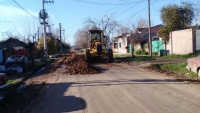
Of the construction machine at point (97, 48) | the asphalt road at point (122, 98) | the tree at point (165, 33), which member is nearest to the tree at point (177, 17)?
the tree at point (165, 33)

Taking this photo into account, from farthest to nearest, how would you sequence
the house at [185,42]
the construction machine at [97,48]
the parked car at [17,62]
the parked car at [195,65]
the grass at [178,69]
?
the house at [185,42] → the construction machine at [97,48] → the parked car at [17,62] → the grass at [178,69] → the parked car at [195,65]

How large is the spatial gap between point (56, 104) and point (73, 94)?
62.0 inches

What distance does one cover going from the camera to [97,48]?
24719mm

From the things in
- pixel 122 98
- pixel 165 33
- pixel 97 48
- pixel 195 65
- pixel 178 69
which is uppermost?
pixel 165 33

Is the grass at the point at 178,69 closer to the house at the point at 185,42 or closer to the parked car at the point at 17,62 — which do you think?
the house at the point at 185,42

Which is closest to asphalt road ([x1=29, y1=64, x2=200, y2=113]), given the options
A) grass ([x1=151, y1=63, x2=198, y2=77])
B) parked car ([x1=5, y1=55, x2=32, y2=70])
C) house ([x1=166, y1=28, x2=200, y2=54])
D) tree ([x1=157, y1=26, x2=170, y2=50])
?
grass ([x1=151, y1=63, x2=198, y2=77])

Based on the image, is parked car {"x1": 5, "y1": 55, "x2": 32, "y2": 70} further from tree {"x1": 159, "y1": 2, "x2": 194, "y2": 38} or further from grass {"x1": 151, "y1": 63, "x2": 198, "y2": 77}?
tree {"x1": 159, "y1": 2, "x2": 194, "y2": 38}

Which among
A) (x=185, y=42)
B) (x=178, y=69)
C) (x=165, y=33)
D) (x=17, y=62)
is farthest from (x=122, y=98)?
(x=165, y=33)

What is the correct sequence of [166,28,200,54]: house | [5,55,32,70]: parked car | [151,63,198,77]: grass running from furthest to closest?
[166,28,200,54]: house, [5,55,32,70]: parked car, [151,63,198,77]: grass

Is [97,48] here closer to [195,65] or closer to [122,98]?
[195,65]

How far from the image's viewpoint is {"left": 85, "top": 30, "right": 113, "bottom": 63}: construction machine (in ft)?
81.5

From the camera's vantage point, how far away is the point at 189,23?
34938 mm

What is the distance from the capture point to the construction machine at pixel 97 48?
2483cm

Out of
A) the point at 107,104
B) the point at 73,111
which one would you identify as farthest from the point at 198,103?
the point at 73,111
